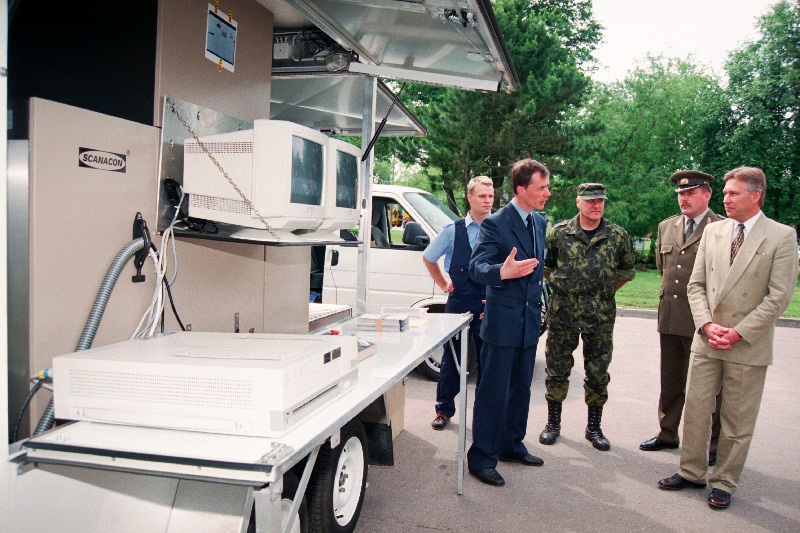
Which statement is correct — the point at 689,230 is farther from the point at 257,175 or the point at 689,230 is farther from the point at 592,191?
the point at 257,175

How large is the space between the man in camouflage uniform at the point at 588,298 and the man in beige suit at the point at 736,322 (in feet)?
2.76

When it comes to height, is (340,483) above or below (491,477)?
above

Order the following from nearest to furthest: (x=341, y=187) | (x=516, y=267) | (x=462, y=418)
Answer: (x=341, y=187)
(x=516, y=267)
(x=462, y=418)

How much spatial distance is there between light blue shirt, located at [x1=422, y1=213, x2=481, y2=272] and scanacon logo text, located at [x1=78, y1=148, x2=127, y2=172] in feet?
10.2

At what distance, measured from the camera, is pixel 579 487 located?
407 centimetres

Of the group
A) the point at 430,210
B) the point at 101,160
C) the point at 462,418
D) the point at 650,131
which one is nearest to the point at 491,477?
the point at 462,418

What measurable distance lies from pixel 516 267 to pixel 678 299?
1.61 metres

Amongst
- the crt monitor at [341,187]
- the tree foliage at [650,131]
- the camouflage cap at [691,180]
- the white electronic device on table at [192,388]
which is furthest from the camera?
the tree foliage at [650,131]

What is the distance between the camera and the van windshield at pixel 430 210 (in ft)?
22.8

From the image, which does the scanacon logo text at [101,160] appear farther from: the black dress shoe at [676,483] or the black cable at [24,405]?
the black dress shoe at [676,483]

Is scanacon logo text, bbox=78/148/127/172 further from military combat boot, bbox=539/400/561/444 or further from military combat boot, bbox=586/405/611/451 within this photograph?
military combat boot, bbox=586/405/611/451

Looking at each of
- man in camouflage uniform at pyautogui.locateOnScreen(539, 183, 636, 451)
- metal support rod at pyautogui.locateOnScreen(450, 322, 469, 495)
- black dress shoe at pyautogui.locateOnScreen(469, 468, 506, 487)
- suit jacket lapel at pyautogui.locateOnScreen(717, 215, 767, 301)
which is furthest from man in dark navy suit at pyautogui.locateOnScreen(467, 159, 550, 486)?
suit jacket lapel at pyautogui.locateOnScreen(717, 215, 767, 301)

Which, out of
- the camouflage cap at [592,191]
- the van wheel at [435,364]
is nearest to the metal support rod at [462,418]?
the camouflage cap at [592,191]

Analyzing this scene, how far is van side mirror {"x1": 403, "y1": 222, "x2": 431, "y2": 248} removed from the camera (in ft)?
21.5
